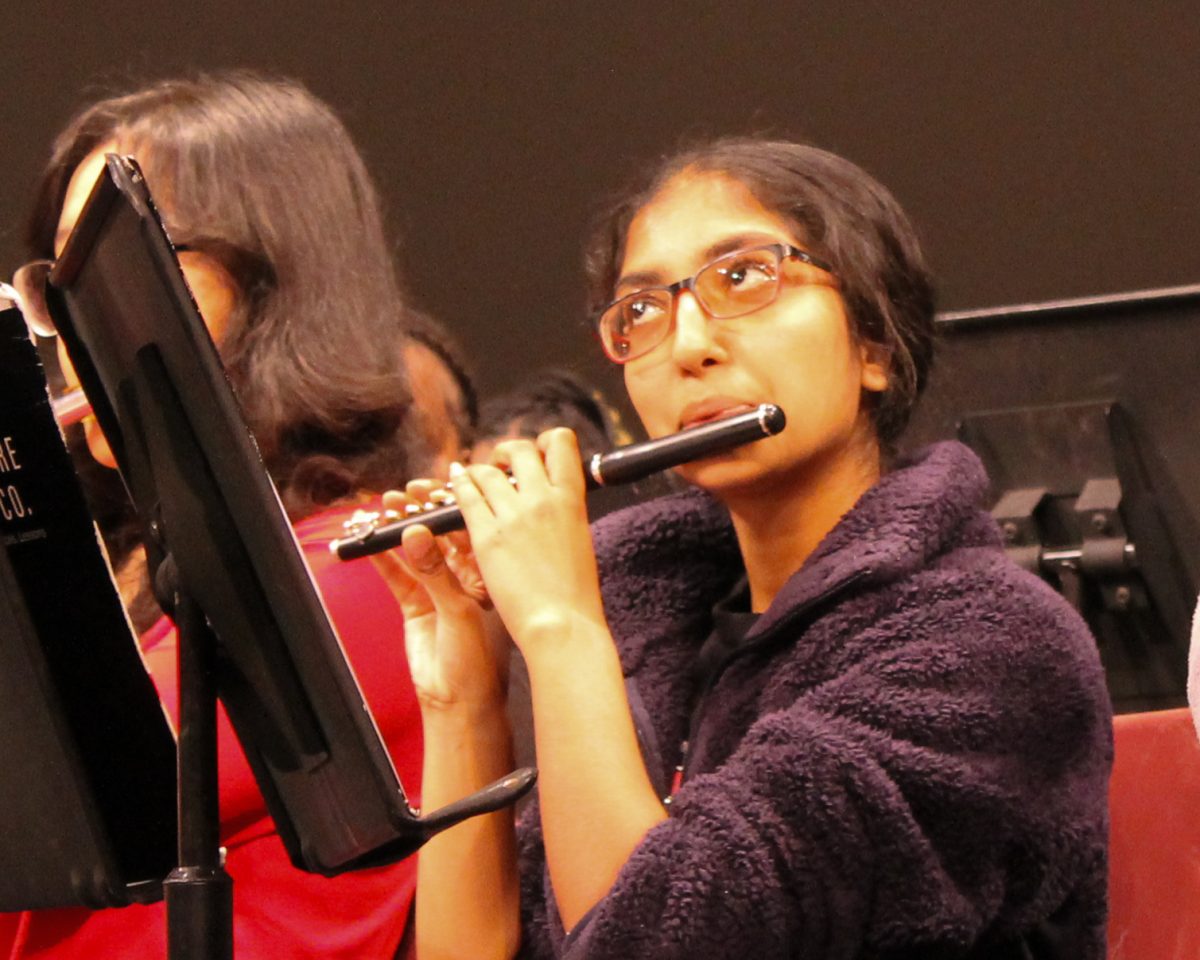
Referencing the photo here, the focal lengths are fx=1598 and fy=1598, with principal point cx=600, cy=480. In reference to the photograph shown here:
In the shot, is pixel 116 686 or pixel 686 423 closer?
pixel 116 686

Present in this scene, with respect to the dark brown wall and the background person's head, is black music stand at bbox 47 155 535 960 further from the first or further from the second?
the dark brown wall

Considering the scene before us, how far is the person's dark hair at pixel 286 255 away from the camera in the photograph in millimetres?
1250

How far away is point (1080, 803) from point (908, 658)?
0.43 ft

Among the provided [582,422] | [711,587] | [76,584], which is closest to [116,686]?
[76,584]

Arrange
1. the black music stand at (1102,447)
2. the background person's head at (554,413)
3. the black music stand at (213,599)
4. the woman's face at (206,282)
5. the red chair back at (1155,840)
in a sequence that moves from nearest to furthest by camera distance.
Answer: the black music stand at (213,599), the red chair back at (1155,840), the woman's face at (206,282), the black music stand at (1102,447), the background person's head at (554,413)

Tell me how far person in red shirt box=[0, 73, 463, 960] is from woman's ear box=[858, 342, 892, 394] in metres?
0.38

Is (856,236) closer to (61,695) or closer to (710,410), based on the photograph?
(710,410)

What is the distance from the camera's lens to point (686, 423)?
1101 millimetres

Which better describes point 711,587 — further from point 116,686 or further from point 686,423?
point 116,686

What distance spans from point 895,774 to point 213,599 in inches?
15.8

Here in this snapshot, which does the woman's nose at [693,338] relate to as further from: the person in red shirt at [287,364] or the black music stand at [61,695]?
the black music stand at [61,695]

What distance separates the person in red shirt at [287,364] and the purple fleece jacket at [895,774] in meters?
0.27

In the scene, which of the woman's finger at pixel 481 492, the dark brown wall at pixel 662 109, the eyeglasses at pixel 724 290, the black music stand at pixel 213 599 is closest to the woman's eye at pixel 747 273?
the eyeglasses at pixel 724 290

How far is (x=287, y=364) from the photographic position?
125cm
